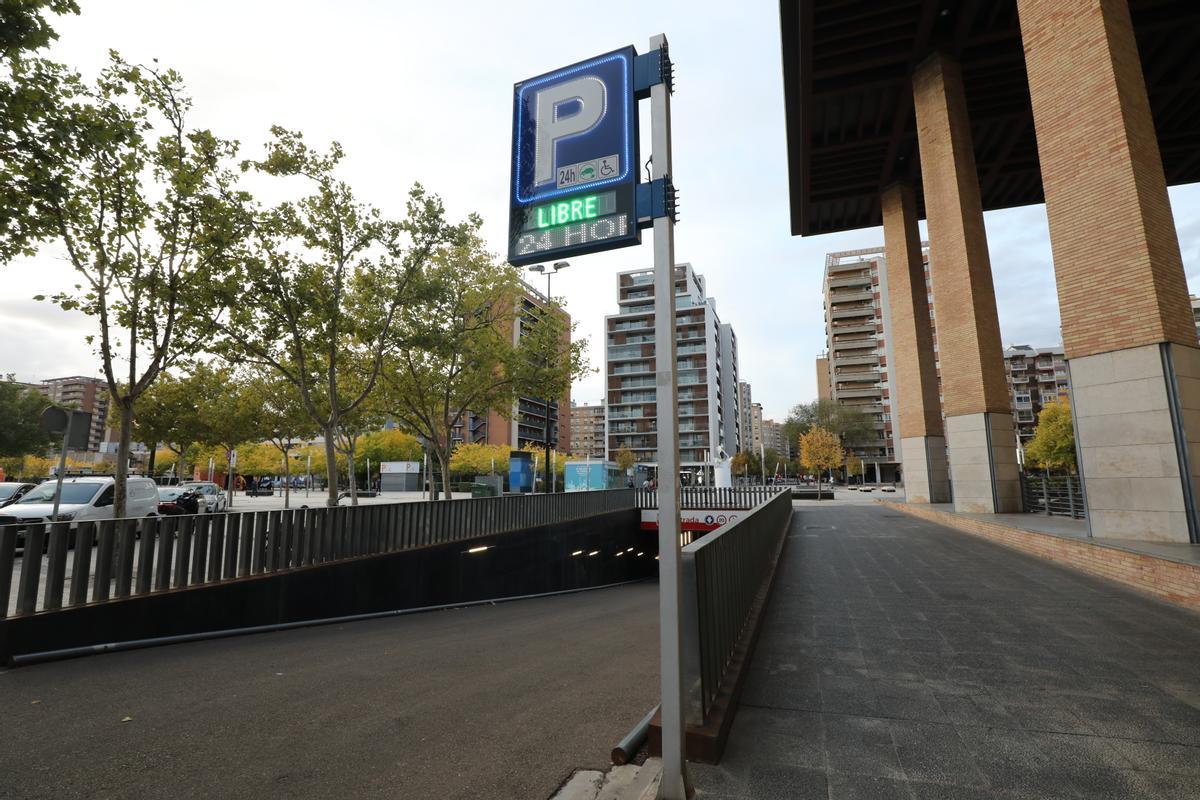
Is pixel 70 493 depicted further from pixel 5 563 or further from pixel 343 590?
pixel 5 563

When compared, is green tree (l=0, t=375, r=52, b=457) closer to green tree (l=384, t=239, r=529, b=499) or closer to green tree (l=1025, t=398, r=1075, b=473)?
green tree (l=384, t=239, r=529, b=499)

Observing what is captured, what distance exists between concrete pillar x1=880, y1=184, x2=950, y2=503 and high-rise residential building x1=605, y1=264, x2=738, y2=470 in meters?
49.7

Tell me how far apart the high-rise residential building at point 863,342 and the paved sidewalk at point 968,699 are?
7595 cm

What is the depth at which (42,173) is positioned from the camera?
7434 mm

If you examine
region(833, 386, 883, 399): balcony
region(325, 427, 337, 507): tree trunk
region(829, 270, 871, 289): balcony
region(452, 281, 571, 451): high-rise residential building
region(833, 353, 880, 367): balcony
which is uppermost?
region(829, 270, 871, 289): balcony

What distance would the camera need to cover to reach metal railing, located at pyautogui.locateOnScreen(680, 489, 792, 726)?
10.2ft

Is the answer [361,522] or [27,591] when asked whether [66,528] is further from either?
[361,522]

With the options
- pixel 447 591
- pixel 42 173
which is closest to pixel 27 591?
pixel 42 173

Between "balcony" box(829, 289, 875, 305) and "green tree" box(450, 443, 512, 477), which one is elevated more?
"balcony" box(829, 289, 875, 305)

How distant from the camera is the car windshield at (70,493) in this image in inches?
487

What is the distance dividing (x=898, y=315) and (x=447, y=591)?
22352mm

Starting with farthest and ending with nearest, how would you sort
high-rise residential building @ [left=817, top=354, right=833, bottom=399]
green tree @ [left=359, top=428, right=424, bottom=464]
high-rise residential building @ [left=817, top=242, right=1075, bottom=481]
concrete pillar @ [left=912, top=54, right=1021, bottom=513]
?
1. high-rise residential building @ [left=817, top=354, right=833, bottom=399]
2. high-rise residential building @ [left=817, top=242, right=1075, bottom=481]
3. green tree @ [left=359, top=428, right=424, bottom=464]
4. concrete pillar @ [left=912, top=54, right=1021, bottom=513]

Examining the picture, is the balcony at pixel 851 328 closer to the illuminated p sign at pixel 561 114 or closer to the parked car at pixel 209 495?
the parked car at pixel 209 495

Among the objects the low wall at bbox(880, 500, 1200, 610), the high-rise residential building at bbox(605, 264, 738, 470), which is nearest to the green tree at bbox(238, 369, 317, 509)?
the low wall at bbox(880, 500, 1200, 610)
